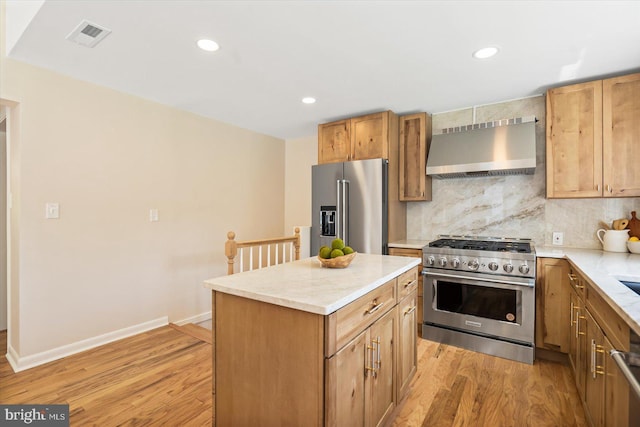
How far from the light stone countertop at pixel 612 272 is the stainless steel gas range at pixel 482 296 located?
263 mm

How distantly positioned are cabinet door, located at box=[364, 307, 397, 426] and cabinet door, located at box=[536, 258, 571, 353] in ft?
5.14

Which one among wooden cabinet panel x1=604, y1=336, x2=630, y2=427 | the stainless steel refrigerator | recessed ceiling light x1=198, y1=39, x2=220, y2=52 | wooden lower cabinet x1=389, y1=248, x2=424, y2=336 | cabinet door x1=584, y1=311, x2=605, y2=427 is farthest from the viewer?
the stainless steel refrigerator

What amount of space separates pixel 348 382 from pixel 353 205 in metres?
2.25

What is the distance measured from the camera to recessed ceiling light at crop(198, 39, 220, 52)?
6.79 feet

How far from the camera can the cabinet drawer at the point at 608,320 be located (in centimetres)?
122

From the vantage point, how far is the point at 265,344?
4.41 ft

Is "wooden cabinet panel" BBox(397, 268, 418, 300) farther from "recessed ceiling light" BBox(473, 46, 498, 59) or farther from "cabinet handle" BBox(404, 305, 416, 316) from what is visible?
"recessed ceiling light" BBox(473, 46, 498, 59)

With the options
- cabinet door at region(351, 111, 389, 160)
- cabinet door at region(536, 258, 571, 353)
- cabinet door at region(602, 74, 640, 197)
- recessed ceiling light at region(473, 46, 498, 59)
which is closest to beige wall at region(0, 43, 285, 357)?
cabinet door at region(351, 111, 389, 160)

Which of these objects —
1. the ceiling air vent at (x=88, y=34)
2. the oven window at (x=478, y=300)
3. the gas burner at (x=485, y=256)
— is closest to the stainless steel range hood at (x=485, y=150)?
the gas burner at (x=485, y=256)

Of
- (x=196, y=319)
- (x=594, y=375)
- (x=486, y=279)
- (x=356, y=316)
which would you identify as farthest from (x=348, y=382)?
(x=196, y=319)

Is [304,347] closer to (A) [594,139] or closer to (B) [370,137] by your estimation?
(B) [370,137]

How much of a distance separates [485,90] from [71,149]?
3.62 metres

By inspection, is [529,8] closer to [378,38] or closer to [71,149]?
[378,38]

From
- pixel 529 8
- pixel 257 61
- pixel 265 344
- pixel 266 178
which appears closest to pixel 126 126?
pixel 257 61
